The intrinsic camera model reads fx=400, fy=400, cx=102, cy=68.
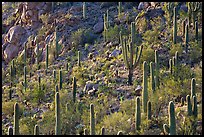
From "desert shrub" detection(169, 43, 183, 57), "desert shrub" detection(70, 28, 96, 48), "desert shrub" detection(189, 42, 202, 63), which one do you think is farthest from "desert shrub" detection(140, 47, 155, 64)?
"desert shrub" detection(70, 28, 96, 48)

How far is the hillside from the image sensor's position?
14445mm

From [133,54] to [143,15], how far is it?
7.57m

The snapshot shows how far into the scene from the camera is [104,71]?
21.3 metres

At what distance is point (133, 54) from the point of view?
1958 cm

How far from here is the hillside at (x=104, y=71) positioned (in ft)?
47.4

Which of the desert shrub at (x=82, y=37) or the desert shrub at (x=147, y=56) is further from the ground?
the desert shrub at (x=82, y=37)

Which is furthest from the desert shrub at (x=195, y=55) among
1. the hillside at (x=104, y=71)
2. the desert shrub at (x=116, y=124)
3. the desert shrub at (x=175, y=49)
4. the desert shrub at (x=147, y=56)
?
the desert shrub at (x=116, y=124)

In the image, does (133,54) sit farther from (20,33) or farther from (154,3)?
(20,33)

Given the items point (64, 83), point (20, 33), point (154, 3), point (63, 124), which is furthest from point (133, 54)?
point (20, 33)

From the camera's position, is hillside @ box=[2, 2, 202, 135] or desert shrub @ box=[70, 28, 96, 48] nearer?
hillside @ box=[2, 2, 202, 135]

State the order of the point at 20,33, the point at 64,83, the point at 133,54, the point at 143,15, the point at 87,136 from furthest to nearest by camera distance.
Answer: the point at 20,33
the point at 143,15
the point at 64,83
the point at 133,54
the point at 87,136

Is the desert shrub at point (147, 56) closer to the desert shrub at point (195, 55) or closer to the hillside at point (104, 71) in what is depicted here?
the hillside at point (104, 71)

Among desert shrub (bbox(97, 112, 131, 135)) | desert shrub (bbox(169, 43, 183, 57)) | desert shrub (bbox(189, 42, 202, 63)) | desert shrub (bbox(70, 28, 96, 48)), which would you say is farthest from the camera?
desert shrub (bbox(70, 28, 96, 48))

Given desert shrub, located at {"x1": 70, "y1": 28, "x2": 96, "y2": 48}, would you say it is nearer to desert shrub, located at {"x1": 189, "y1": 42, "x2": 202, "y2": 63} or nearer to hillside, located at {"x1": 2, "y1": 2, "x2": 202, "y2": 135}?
hillside, located at {"x1": 2, "y1": 2, "x2": 202, "y2": 135}
